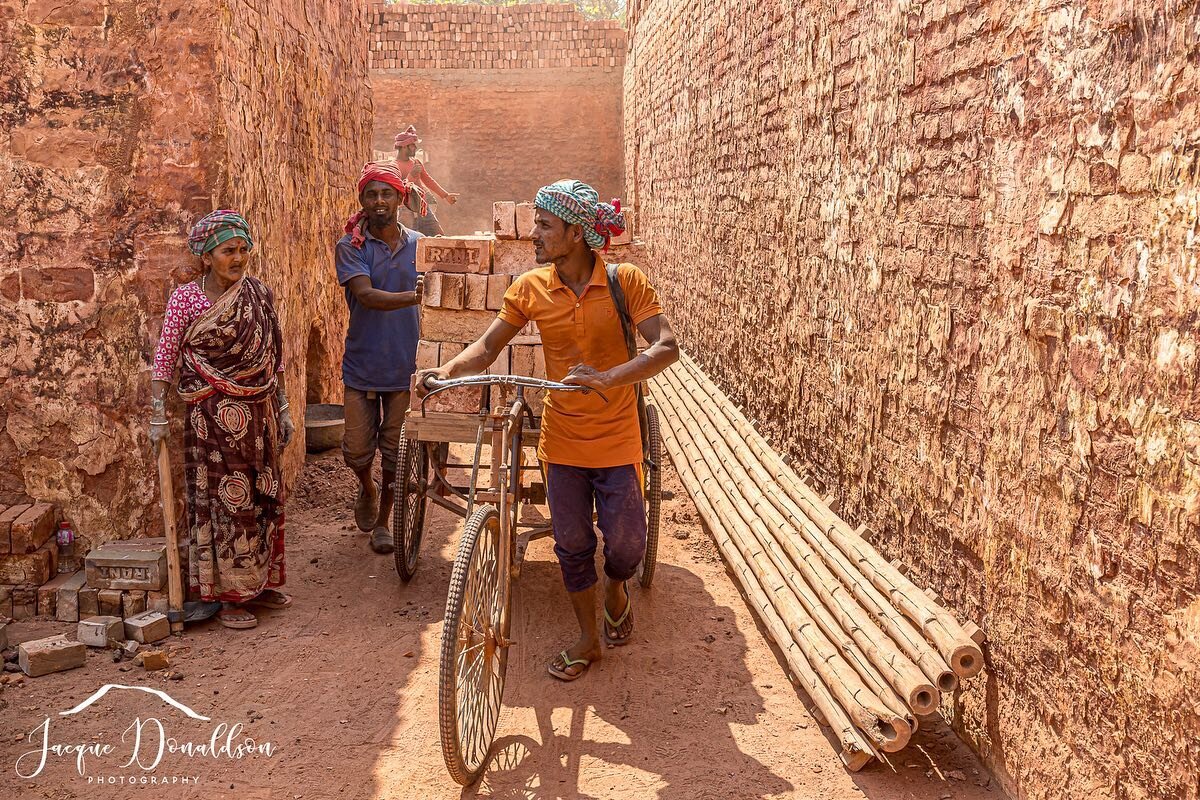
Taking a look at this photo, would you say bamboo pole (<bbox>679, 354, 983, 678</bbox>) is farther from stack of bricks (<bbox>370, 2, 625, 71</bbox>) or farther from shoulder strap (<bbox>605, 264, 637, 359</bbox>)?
stack of bricks (<bbox>370, 2, 625, 71</bbox>)

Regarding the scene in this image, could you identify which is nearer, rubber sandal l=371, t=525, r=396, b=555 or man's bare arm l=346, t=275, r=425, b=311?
man's bare arm l=346, t=275, r=425, b=311

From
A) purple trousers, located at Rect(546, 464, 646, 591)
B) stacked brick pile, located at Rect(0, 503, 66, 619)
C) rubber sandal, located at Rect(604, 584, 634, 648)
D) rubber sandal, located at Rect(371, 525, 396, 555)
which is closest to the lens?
purple trousers, located at Rect(546, 464, 646, 591)

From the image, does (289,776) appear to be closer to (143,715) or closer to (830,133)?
(143,715)

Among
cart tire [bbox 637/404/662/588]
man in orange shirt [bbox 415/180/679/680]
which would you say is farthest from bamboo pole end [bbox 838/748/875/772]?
cart tire [bbox 637/404/662/588]

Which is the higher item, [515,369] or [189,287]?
[189,287]

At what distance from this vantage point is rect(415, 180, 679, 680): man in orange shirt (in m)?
3.78

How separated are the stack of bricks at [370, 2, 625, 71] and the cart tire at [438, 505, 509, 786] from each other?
16019 millimetres

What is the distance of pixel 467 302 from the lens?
196 inches

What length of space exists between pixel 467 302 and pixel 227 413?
1247 millimetres

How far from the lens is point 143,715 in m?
3.91

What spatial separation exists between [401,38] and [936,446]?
1719 cm

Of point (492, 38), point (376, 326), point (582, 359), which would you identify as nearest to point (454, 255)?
point (376, 326)

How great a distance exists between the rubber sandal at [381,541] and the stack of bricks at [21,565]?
65.7 inches

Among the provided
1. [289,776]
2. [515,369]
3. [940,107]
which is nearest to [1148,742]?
[940,107]
